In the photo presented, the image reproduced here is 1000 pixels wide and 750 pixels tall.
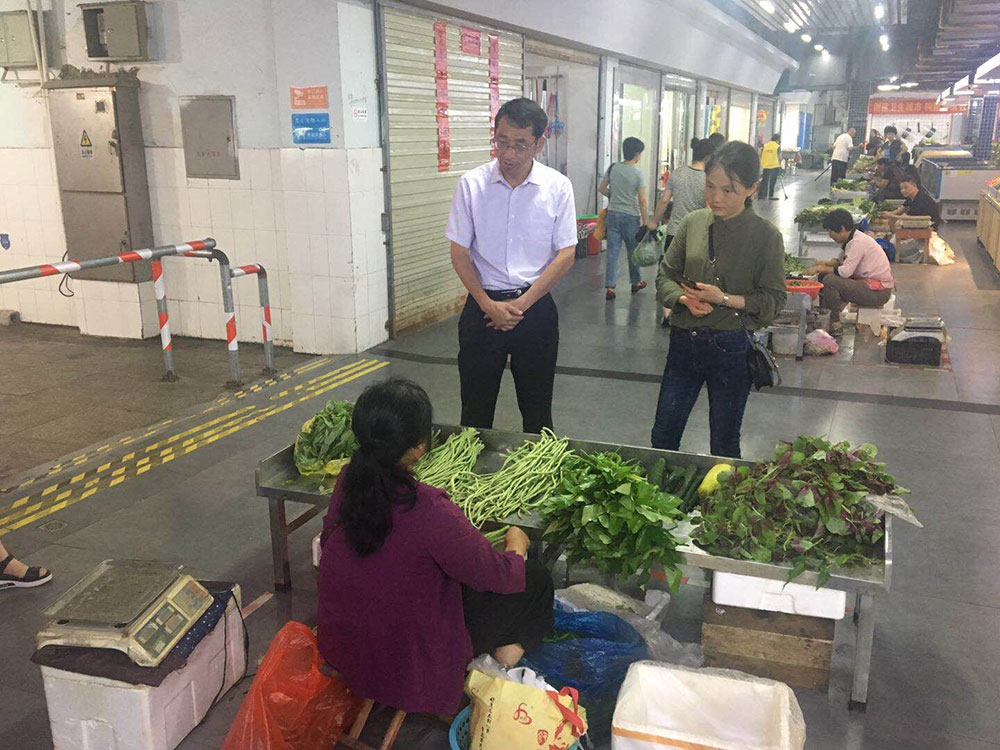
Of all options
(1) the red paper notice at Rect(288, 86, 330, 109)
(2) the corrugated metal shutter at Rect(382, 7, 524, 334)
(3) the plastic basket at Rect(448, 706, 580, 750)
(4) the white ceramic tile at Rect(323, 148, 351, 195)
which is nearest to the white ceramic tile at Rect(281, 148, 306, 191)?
(4) the white ceramic tile at Rect(323, 148, 351, 195)

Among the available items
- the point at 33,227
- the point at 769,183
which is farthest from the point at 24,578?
the point at 769,183

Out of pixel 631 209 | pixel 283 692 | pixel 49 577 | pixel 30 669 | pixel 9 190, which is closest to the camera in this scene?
pixel 283 692

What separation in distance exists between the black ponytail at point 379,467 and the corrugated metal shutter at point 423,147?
5606 mm

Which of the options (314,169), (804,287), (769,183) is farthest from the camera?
(769,183)

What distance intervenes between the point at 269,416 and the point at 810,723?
4289 mm

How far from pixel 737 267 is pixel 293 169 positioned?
15.6ft

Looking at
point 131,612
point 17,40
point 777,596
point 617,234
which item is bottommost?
point 777,596

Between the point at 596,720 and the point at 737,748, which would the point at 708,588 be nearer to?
the point at 596,720

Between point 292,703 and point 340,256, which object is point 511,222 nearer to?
point 292,703

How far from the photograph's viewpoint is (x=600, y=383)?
6.88m

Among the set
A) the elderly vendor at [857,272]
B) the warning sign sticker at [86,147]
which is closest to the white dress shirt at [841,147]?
the elderly vendor at [857,272]

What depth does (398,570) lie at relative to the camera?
2.51 m

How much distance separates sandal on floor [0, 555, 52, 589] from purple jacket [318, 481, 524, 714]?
1913 mm

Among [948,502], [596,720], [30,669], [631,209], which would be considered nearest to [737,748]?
[596,720]
